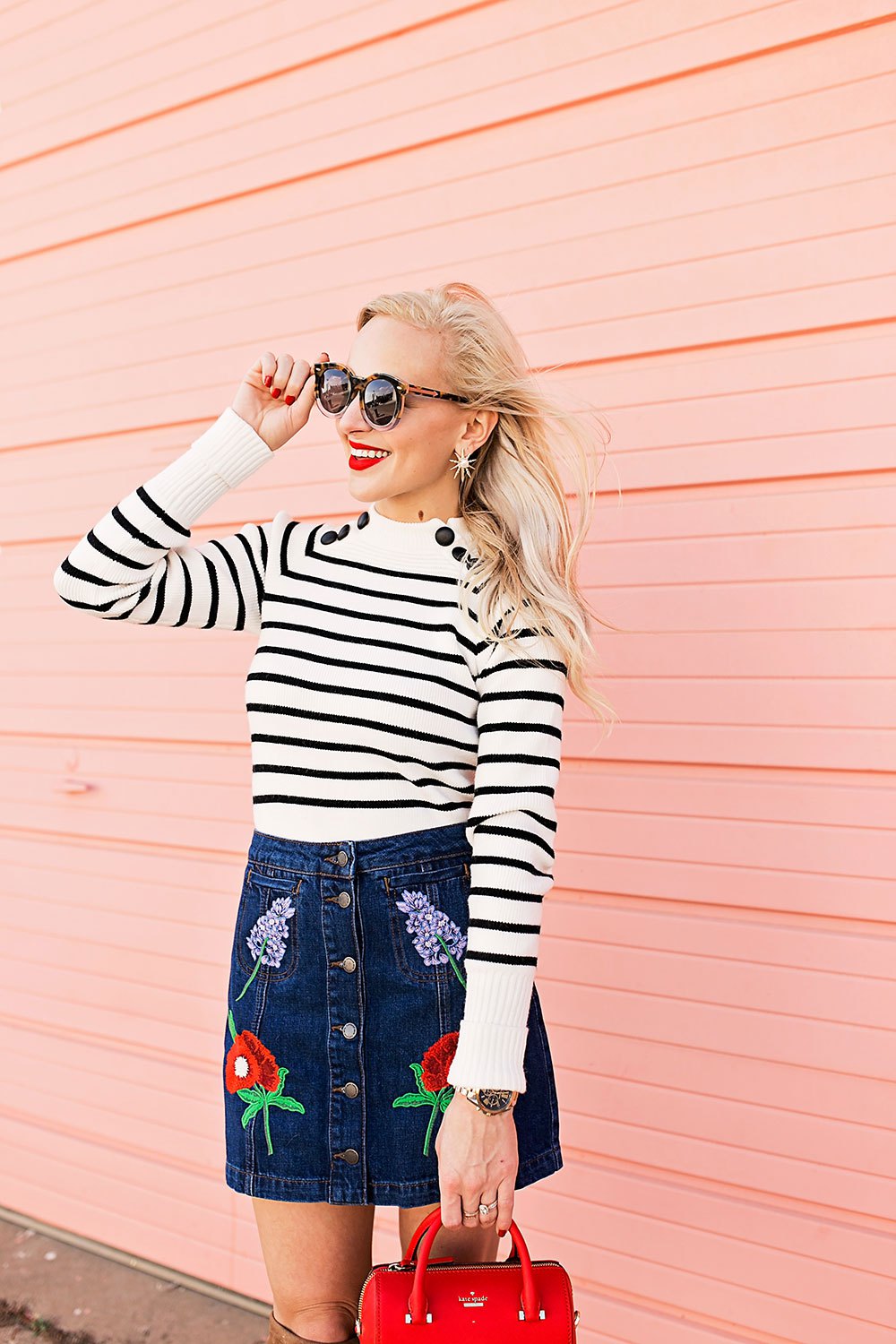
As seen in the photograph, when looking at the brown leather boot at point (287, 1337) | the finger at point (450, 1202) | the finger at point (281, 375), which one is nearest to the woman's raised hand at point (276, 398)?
the finger at point (281, 375)

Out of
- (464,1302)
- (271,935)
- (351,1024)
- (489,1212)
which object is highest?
(271,935)

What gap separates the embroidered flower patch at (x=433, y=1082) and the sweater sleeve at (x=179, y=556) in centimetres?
70

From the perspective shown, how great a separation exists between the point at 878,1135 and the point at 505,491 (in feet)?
4.24

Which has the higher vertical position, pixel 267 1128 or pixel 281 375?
pixel 281 375

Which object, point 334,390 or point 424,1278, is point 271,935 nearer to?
point 424,1278

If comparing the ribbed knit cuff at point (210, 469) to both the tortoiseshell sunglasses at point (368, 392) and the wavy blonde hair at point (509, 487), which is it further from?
the wavy blonde hair at point (509, 487)

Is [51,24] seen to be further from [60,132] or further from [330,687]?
[330,687]

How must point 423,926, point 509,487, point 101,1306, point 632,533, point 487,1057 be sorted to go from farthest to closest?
point 101,1306 < point 632,533 < point 509,487 < point 423,926 < point 487,1057

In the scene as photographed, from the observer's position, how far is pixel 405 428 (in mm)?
1683

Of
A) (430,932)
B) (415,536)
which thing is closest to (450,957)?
(430,932)

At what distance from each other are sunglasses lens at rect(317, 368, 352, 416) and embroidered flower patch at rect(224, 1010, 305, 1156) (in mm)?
903

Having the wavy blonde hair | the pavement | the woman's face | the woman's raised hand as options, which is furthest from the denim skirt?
the pavement

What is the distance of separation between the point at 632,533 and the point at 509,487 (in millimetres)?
502

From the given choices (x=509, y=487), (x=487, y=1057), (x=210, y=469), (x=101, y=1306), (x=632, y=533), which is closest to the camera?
(x=487, y=1057)
